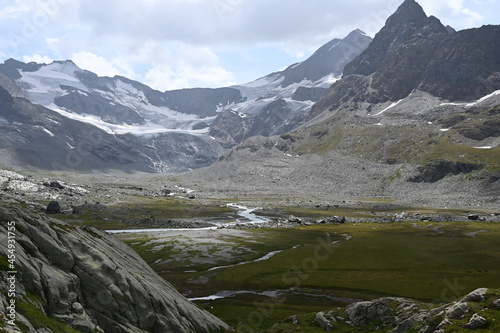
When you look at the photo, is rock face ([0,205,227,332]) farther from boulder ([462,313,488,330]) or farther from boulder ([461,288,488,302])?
boulder ([461,288,488,302])

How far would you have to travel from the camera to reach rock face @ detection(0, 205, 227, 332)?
28422 mm

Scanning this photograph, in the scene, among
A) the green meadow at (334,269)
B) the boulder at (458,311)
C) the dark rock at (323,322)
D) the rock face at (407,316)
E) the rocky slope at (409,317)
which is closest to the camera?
the rocky slope at (409,317)

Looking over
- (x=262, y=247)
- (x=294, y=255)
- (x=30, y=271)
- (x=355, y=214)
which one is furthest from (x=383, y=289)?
(x=355, y=214)

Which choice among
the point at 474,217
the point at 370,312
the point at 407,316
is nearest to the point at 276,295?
the point at 370,312

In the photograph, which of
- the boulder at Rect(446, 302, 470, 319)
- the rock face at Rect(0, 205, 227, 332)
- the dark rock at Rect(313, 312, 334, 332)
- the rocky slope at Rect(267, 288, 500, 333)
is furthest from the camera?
the dark rock at Rect(313, 312, 334, 332)

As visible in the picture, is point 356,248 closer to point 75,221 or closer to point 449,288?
point 449,288

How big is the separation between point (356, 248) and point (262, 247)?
2691 cm

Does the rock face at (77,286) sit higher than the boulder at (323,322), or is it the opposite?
the rock face at (77,286)

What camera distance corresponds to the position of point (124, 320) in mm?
33188

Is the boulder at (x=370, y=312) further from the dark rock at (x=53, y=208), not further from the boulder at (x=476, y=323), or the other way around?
the dark rock at (x=53, y=208)

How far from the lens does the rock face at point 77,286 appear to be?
2842cm

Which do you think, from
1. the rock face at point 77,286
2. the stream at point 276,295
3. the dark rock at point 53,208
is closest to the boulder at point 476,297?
the rock face at point 77,286

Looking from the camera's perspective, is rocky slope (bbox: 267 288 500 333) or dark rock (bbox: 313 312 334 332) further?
dark rock (bbox: 313 312 334 332)

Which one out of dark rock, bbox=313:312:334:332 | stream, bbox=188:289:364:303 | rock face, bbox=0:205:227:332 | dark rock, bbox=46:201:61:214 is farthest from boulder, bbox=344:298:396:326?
dark rock, bbox=46:201:61:214
